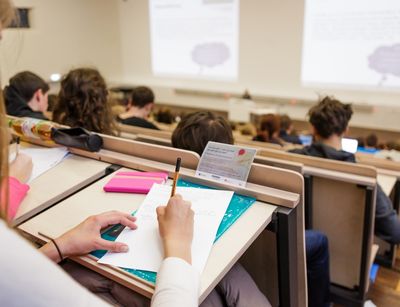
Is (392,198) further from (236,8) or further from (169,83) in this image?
(169,83)

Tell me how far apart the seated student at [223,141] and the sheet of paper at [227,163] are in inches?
8.8

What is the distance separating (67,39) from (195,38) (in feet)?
6.16

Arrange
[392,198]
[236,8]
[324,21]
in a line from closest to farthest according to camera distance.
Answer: [392,198]
[324,21]
[236,8]

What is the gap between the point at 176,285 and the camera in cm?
69

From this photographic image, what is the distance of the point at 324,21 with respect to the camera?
431cm

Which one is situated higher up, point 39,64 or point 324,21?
point 324,21

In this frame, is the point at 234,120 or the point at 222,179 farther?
the point at 234,120

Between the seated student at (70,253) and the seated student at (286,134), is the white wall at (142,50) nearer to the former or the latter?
the seated student at (286,134)

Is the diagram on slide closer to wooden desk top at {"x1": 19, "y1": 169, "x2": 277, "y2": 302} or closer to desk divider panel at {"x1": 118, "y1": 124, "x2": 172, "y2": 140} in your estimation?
desk divider panel at {"x1": 118, "y1": 124, "x2": 172, "y2": 140}

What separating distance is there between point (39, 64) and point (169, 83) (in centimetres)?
190

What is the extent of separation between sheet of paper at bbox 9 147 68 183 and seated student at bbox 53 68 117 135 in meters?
0.42

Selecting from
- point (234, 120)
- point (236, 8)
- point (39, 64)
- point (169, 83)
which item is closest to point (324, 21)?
point (236, 8)

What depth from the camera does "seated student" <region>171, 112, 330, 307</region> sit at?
1.40 m

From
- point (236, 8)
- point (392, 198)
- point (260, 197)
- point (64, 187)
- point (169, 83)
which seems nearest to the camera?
point (260, 197)
